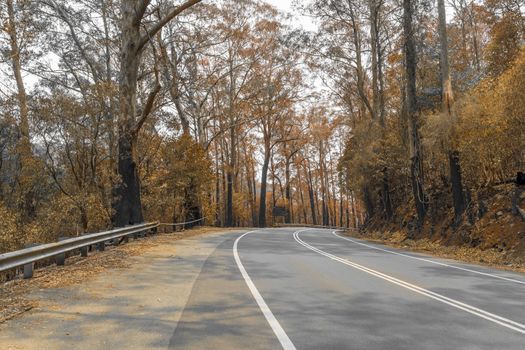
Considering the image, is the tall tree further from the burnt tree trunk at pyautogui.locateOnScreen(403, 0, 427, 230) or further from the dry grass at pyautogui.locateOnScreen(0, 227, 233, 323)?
the burnt tree trunk at pyautogui.locateOnScreen(403, 0, 427, 230)

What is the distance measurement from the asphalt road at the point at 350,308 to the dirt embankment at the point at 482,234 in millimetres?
3848

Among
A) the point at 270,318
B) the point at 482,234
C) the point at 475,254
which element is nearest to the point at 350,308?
the point at 270,318

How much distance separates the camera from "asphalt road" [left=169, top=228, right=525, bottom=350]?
556cm

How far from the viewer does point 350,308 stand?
727cm

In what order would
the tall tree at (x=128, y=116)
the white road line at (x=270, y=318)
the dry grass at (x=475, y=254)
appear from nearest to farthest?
the white road line at (x=270, y=318) < the dry grass at (x=475, y=254) < the tall tree at (x=128, y=116)

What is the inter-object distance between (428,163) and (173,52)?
642 inches

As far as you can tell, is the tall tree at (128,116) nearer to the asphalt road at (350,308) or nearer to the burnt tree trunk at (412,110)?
the asphalt road at (350,308)

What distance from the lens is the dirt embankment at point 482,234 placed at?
15.4m

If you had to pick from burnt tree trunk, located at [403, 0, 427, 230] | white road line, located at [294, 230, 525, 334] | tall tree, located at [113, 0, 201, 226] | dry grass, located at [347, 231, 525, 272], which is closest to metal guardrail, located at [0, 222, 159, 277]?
tall tree, located at [113, 0, 201, 226]

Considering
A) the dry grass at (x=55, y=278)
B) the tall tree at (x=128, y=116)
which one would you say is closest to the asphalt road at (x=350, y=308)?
the dry grass at (x=55, y=278)

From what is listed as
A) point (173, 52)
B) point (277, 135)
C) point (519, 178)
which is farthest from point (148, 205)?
point (277, 135)

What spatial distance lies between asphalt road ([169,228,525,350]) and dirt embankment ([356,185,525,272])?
12.6 feet

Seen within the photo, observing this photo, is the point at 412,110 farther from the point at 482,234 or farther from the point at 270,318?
the point at 270,318

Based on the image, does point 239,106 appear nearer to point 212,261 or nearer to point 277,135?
point 277,135
